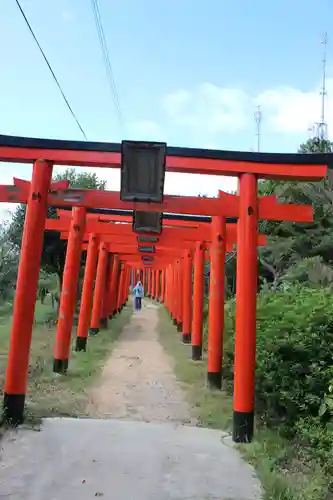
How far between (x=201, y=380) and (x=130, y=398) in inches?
75.9

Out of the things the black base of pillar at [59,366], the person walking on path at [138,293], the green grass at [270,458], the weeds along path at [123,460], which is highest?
the person walking on path at [138,293]

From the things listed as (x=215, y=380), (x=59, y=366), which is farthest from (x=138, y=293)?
(x=215, y=380)

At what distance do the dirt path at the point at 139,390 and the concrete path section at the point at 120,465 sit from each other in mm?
1076

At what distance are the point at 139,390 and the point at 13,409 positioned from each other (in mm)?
3034

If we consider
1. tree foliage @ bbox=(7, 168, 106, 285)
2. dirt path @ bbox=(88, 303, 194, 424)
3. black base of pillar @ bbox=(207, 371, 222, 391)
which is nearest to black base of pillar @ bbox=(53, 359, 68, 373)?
dirt path @ bbox=(88, 303, 194, 424)

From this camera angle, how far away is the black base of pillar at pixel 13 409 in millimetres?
5027

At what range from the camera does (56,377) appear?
7.99 meters

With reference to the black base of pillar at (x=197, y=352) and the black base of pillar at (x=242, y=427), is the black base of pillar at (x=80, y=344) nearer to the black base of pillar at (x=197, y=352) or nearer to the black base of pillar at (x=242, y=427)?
the black base of pillar at (x=197, y=352)

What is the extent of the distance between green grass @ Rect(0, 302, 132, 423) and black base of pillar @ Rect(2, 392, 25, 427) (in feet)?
0.39

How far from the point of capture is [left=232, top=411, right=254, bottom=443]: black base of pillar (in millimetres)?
4938

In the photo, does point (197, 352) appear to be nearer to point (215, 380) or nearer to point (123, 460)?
point (215, 380)

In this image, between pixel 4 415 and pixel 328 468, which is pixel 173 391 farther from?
pixel 328 468

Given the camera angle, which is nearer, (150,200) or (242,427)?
(242,427)

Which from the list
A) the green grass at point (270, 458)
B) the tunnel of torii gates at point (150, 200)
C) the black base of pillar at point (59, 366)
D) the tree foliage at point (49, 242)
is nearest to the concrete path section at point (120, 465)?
the green grass at point (270, 458)
